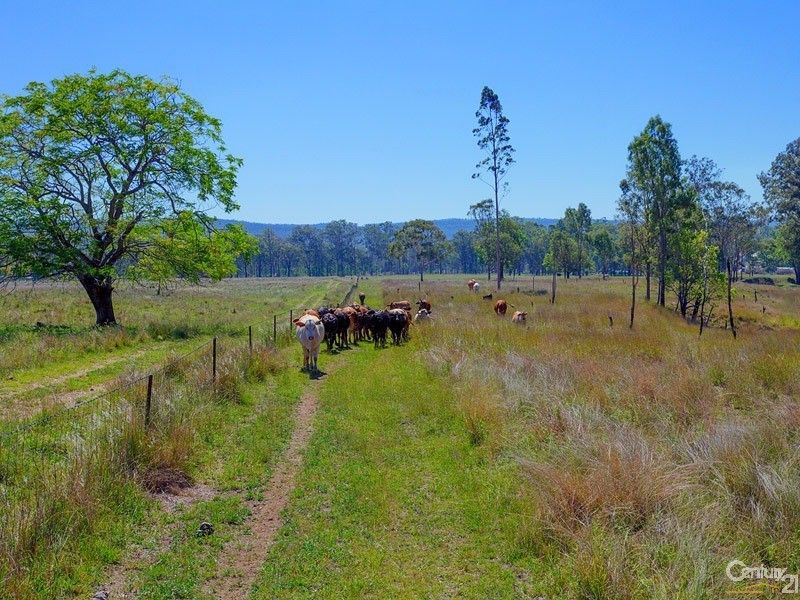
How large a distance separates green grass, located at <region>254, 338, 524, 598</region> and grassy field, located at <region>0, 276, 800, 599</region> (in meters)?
0.02

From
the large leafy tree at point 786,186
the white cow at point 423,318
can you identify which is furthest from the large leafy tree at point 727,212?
the white cow at point 423,318

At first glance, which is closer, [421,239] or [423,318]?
[423,318]

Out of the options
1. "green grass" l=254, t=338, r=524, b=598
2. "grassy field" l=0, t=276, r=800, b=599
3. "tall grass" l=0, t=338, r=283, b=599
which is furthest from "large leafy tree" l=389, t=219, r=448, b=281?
"tall grass" l=0, t=338, r=283, b=599

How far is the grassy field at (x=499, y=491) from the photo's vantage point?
499cm

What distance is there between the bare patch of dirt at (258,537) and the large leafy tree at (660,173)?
34127mm

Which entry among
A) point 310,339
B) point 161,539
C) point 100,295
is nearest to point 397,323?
point 310,339

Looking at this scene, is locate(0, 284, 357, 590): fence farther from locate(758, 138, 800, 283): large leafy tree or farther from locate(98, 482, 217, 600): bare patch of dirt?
locate(758, 138, 800, 283): large leafy tree

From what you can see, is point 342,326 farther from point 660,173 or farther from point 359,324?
point 660,173

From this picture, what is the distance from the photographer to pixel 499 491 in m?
6.81

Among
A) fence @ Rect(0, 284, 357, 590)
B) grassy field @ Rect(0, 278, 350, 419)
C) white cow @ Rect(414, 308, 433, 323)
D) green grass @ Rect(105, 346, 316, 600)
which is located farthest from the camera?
white cow @ Rect(414, 308, 433, 323)

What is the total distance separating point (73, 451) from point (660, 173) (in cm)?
3864

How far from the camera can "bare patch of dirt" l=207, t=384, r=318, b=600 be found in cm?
521

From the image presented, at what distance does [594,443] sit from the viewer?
6.79m

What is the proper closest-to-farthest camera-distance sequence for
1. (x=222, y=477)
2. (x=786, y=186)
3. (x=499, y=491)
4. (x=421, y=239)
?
1. (x=499, y=491)
2. (x=222, y=477)
3. (x=786, y=186)
4. (x=421, y=239)
